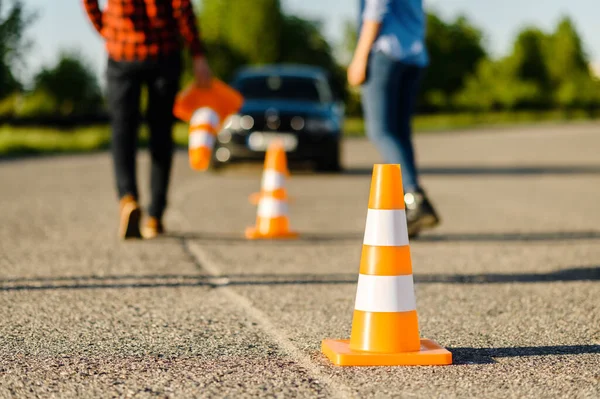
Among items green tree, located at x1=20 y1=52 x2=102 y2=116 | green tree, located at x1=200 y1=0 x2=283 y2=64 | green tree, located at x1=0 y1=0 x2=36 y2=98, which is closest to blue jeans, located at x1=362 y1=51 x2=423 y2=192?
green tree, located at x1=0 y1=0 x2=36 y2=98

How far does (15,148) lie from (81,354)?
2178 cm

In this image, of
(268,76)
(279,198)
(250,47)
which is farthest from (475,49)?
(279,198)

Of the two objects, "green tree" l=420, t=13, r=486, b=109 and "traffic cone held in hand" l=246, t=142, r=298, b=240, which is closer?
"traffic cone held in hand" l=246, t=142, r=298, b=240

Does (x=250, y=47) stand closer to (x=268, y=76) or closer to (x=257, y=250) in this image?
(x=268, y=76)

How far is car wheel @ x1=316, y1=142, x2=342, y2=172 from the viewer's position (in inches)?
558

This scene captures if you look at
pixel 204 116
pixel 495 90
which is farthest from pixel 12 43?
pixel 495 90

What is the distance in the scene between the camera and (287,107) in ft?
46.4

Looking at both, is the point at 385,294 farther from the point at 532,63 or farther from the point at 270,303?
the point at 532,63

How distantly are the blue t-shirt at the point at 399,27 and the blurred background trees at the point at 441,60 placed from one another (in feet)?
217

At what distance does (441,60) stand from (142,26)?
324 feet

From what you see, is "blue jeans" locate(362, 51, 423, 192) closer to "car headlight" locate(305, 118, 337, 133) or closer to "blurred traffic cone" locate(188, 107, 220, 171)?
"blurred traffic cone" locate(188, 107, 220, 171)

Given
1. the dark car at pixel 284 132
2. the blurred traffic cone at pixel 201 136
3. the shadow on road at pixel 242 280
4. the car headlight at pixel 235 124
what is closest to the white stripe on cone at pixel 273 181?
the blurred traffic cone at pixel 201 136

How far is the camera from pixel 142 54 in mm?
6477

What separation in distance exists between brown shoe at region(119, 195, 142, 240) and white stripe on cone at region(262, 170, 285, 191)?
1164 mm
